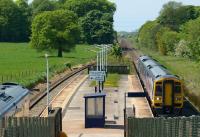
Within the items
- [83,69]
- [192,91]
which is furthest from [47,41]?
[192,91]

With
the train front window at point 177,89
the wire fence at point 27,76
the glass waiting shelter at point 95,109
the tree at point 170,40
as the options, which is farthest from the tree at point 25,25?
the glass waiting shelter at point 95,109

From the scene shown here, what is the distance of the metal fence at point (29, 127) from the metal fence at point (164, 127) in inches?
98.7

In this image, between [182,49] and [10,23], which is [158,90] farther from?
[10,23]

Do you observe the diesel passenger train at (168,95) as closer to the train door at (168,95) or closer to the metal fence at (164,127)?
the train door at (168,95)

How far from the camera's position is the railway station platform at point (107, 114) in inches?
946

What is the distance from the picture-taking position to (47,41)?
290ft

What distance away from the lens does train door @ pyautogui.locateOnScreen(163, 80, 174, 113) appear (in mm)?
28453

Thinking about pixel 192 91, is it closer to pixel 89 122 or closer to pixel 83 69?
pixel 89 122

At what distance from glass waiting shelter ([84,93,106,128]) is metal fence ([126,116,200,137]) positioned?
23.9 ft

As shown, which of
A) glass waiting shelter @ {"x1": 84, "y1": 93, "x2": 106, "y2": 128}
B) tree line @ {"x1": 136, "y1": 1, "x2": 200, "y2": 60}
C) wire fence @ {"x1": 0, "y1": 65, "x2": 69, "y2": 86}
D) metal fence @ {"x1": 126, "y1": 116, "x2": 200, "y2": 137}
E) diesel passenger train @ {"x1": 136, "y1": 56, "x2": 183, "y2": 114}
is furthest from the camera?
tree line @ {"x1": 136, "y1": 1, "x2": 200, "y2": 60}

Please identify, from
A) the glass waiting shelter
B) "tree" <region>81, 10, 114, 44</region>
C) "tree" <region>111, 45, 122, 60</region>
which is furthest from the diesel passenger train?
"tree" <region>81, 10, 114, 44</region>

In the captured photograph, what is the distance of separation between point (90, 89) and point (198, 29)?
138ft

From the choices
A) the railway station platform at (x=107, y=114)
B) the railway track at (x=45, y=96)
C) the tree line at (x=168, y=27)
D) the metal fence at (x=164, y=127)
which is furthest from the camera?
the tree line at (x=168, y=27)

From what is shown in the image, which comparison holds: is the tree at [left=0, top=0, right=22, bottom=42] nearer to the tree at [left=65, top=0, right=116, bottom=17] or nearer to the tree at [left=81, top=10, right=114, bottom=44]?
the tree at [left=81, top=10, right=114, bottom=44]
